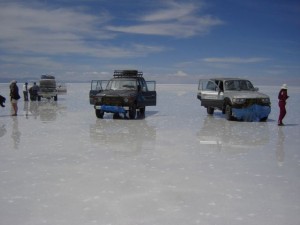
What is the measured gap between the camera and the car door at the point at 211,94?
701 inches

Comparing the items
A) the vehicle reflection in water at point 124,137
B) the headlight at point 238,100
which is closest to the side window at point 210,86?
the headlight at point 238,100

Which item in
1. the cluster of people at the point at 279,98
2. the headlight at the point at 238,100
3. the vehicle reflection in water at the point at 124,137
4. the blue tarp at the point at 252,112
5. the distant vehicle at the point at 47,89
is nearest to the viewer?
the vehicle reflection in water at the point at 124,137

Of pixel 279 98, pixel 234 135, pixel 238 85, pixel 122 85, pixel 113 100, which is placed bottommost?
pixel 234 135

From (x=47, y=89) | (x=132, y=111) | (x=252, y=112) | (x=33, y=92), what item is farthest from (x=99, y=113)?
(x=33, y=92)

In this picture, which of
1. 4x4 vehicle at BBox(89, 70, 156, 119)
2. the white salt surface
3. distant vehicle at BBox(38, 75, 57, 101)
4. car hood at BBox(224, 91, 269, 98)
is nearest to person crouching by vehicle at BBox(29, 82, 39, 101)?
distant vehicle at BBox(38, 75, 57, 101)

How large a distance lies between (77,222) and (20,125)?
1125 centimetres

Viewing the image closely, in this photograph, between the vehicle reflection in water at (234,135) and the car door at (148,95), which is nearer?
the vehicle reflection in water at (234,135)

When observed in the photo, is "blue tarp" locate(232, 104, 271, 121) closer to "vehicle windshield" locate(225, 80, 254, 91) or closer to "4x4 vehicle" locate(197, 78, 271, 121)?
"4x4 vehicle" locate(197, 78, 271, 121)

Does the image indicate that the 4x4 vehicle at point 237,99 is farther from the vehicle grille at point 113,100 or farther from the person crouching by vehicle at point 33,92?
the person crouching by vehicle at point 33,92

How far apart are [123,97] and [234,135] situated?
20.2 feet

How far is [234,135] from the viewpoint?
12391 mm

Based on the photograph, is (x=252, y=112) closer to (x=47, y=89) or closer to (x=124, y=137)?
(x=124, y=137)

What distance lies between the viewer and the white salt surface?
486 cm

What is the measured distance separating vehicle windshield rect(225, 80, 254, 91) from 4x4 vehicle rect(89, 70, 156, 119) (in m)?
3.88
